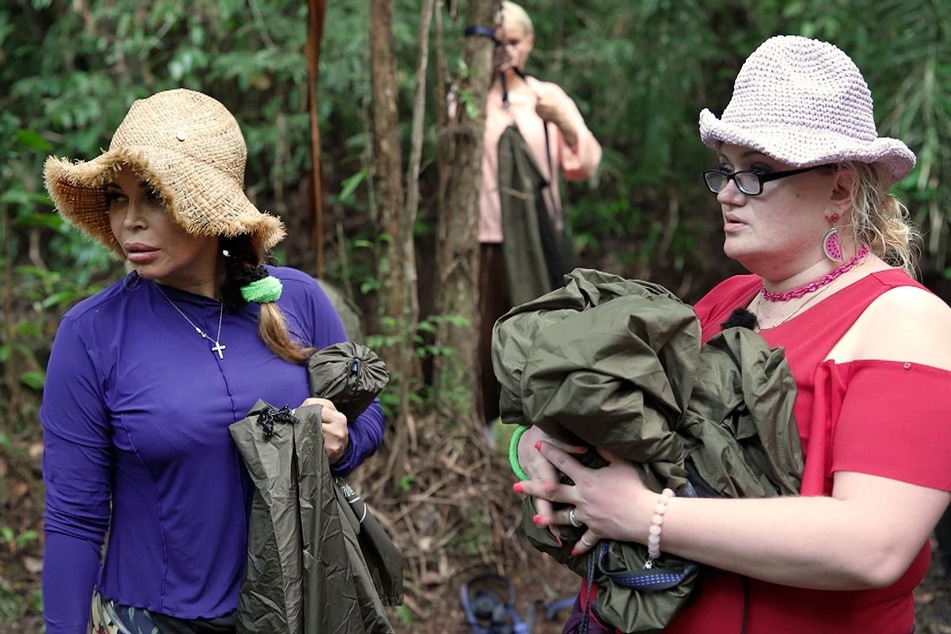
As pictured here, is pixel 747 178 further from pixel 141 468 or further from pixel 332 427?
pixel 141 468

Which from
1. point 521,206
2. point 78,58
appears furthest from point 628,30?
point 78,58

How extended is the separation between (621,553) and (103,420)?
1149mm

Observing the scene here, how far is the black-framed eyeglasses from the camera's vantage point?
1811mm

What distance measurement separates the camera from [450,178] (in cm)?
457

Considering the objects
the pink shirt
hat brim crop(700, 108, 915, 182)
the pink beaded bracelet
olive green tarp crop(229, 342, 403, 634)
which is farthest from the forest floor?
hat brim crop(700, 108, 915, 182)

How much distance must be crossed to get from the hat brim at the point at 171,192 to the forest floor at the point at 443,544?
2404 millimetres

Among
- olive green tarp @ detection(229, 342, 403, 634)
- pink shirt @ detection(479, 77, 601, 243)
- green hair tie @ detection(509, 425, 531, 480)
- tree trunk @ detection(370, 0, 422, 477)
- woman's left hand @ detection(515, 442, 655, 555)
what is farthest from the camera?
pink shirt @ detection(479, 77, 601, 243)

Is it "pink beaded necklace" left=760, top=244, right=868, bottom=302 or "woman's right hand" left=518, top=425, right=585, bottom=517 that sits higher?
"pink beaded necklace" left=760, top=244, right=868, bottom=302

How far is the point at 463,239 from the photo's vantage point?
4602 millimetres

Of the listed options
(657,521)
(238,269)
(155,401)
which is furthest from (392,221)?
(657,521)

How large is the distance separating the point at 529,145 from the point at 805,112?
3122 mm

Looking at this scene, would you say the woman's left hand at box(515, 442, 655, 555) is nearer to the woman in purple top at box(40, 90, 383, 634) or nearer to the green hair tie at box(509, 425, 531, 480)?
the green hair tie at box(509, 425, 531, 480)

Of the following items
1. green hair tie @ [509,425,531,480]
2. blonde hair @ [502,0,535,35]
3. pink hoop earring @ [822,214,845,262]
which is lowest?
green hair tie @ [509,425,531,480]

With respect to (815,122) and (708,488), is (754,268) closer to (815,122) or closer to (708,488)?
(815,122)
